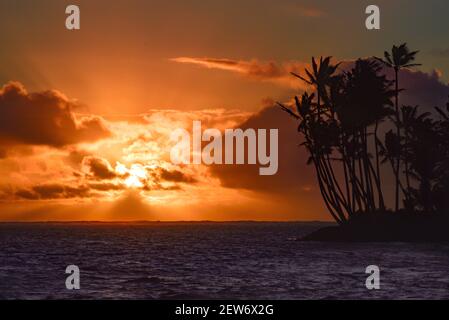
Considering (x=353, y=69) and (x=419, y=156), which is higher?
(x=353, y=69)

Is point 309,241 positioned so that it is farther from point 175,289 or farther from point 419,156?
point 175,289

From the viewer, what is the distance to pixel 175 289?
47.1 metres

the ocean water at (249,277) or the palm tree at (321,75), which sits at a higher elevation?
the palm tree at (321,75)

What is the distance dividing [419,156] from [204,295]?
5550 centimetres

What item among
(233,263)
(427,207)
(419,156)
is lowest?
(233,263)

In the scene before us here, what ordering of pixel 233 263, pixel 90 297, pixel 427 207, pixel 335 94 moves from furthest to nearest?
pixel 427 207 → pixel 335 94 → pixel 233 263 → pixel 90 297

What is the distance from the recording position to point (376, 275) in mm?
46344

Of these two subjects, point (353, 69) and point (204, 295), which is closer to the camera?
point (204, 295)

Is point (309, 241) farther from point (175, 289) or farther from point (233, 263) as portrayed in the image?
point (175, 289)

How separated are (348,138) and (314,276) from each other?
37716 millimetres

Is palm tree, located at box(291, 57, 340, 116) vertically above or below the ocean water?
above

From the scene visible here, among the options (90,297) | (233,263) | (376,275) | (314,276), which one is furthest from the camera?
→ (233,263)

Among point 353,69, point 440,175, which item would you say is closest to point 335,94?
point 353,69

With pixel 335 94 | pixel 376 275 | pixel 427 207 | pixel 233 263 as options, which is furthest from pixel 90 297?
pixel 427 207
